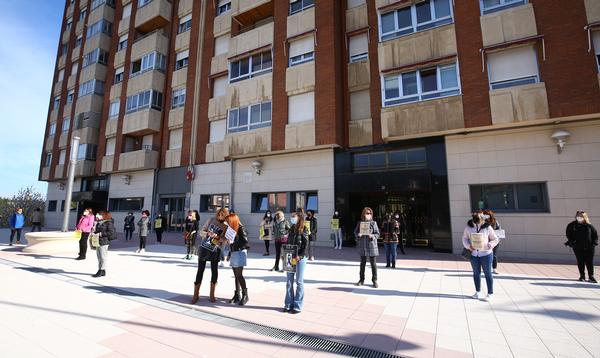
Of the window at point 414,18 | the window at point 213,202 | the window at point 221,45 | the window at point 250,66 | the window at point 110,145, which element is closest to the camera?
the window at point 414,18

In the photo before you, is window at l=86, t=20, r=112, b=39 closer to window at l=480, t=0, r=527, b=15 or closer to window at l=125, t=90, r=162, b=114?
window at l=125, t=90, r=162, b=114

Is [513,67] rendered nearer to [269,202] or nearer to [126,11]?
[269,202]

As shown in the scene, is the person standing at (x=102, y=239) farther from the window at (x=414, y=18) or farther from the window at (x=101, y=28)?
the window at (x=101, y=28)

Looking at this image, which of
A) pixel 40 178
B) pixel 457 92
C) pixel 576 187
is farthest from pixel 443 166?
pixel 40 178

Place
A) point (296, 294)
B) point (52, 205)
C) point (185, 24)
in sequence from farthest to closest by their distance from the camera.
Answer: point (52, 205) → point (185, 24) → point (296, 294)

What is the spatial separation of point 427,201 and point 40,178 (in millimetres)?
36504

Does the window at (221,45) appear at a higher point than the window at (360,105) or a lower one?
higher

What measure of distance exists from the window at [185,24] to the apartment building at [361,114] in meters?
0.17

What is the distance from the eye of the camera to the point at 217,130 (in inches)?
754

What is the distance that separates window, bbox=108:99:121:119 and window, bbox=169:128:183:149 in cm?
674

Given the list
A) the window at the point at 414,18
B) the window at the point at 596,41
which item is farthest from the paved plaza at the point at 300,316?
the window at the point at 414,18

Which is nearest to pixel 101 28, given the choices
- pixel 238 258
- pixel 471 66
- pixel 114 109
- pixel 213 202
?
pixel 114 109

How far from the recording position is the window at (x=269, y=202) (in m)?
16.0

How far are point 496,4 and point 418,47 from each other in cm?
334
